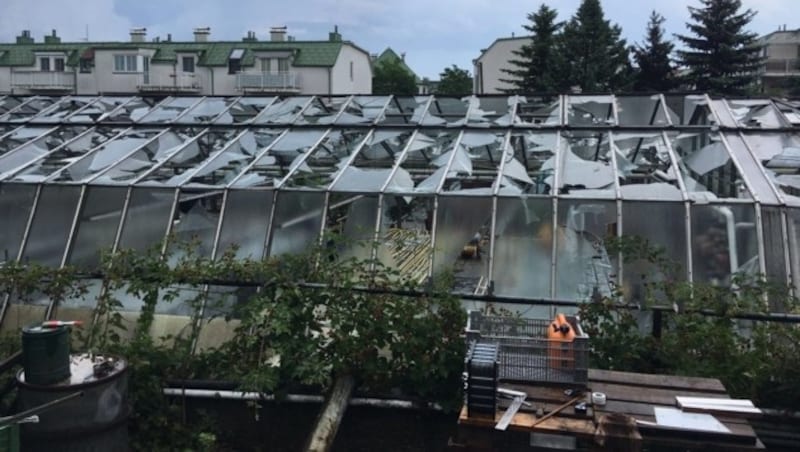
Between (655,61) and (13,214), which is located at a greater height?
(655,61)

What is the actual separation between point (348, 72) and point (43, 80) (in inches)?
648

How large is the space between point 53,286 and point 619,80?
29.9 m

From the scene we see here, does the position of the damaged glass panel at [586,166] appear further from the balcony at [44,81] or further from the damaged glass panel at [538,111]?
the balcony at [44,81]

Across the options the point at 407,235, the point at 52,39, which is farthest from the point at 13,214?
the point at 52,39

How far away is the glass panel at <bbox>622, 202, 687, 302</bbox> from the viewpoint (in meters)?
6.26

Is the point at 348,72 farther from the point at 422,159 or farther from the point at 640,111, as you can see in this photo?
the point at 422,159

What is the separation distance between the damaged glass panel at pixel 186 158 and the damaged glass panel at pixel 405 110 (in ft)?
8.15

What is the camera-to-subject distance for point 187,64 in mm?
34969

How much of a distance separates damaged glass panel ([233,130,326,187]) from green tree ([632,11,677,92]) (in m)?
27.9

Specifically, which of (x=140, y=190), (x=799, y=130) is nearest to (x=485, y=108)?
(x=799, y=130)

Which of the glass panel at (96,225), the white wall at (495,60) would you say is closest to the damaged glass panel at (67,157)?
the glass panel at (96,225)

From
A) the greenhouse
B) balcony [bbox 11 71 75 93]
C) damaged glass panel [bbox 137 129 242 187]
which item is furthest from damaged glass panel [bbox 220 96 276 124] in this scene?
balcony [bbox 11 71 75 93]

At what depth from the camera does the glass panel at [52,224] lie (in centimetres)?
733

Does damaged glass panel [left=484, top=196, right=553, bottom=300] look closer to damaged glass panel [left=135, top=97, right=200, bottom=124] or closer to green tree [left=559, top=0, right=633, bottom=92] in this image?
damaged glass panel [left=135, top=97, right=200, bottom=124]
